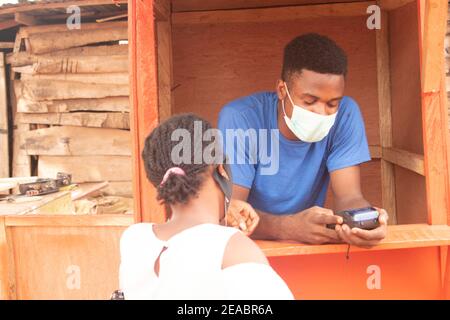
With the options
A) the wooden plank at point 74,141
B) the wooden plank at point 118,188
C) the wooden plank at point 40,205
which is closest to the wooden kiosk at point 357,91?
the wooden plank at point 40,205

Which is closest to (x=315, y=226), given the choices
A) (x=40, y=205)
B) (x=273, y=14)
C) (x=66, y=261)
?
(x=66, y=261)

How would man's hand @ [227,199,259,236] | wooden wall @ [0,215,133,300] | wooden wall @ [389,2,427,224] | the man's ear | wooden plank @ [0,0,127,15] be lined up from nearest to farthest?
man's hand @ [227,199,259,236], wooden wall @ [0,215,133,300], the man's ear, wooden wall @ [389,2,427,224], wooden plank @ [0,0,127,15]

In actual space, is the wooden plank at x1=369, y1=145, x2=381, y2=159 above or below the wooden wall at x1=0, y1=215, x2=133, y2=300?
above

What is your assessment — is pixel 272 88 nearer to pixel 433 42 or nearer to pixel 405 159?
pixel 405 159

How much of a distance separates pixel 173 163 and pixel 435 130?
1.57 metres

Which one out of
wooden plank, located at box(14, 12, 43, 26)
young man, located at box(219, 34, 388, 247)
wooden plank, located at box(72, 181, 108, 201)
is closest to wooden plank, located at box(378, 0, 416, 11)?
young man, located at box(219, 34, 388, 247)

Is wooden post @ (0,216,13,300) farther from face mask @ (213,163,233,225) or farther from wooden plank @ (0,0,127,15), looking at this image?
wooden plank @ (0,0,127,15)

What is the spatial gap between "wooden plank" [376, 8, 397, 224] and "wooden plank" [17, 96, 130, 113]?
12.1 feet

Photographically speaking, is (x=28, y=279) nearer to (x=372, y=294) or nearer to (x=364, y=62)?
(x=372, y=294)

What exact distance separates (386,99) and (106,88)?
12.9 feet

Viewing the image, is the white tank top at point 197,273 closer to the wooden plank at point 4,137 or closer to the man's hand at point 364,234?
the man's hand at point 364,234

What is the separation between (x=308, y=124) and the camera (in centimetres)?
290

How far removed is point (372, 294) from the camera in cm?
286

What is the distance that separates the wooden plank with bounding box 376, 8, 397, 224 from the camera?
4.22 metres
